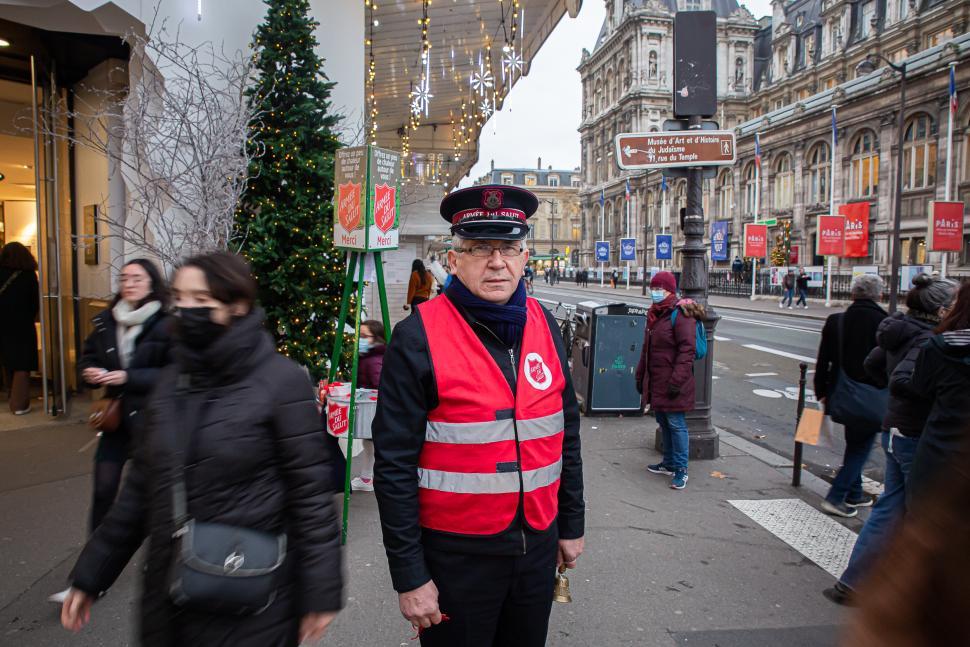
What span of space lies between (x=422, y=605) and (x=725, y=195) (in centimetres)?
5861

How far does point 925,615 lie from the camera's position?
870mm

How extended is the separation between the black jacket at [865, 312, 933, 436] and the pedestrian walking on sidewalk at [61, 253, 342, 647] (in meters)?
3.19

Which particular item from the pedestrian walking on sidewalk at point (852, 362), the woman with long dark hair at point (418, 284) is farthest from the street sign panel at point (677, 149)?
the woman with long dark hair at point (418, 284)

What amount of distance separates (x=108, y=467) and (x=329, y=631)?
1558mm

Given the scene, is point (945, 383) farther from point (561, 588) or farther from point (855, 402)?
point (561, 588)

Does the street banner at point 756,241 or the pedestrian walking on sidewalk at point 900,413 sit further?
the street banner at point 756,241

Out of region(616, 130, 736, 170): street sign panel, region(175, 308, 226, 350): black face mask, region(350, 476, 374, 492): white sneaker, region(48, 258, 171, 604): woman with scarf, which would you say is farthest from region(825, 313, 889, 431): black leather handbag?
region(48, 258, 171, 604): woman with scarf

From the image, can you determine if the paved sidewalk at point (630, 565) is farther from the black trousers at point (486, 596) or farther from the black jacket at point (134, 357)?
the black trousers at point (486, 596)

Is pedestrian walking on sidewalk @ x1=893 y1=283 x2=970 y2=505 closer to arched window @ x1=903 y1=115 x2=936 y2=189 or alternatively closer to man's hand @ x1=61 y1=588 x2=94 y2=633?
man's hand @ x1=61 y1=588 x2=94 y2=633

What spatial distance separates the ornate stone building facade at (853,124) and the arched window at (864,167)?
0.21 ft

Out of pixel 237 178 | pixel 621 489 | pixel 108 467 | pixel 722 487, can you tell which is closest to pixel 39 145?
pixel 237 178

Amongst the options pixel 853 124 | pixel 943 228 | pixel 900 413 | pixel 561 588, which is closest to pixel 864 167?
pixel 853 124

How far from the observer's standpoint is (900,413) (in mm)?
3732

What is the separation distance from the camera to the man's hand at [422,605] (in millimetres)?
2021
